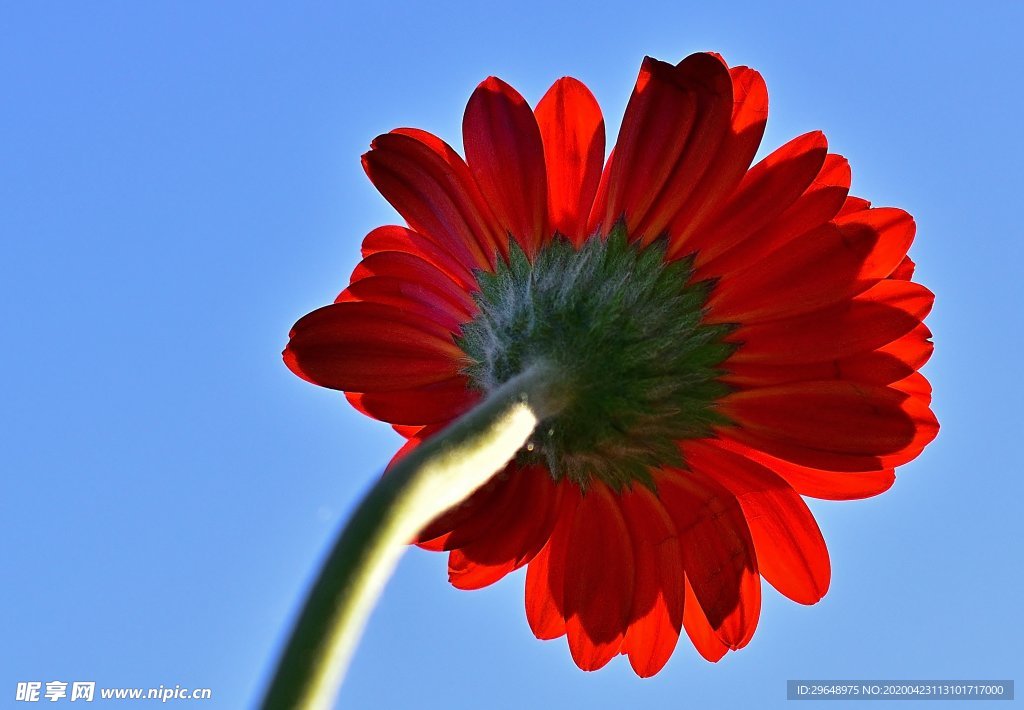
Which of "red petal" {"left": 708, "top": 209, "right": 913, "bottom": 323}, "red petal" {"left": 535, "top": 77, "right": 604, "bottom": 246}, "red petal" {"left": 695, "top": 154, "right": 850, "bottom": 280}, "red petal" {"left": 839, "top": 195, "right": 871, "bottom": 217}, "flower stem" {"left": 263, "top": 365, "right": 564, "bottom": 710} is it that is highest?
"red petal" {"left": 535, "top": 77, "right": 604, "bottom": 246}

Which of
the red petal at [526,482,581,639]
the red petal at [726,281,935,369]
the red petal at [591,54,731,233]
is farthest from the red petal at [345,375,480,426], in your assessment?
the red petal at [726,281,935,369]

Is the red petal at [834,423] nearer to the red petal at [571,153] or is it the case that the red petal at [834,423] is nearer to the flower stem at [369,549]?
the red petal at [571,153]

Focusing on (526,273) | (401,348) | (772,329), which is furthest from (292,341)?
(772,329)

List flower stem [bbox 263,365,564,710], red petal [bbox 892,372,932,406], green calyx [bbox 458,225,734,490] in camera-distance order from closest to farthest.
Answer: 1. flower stem [bbox 263,365,564,710]
2. green calyx [bbox 458,225,734,490]
3. red petal [bbox 892,372,932,406]

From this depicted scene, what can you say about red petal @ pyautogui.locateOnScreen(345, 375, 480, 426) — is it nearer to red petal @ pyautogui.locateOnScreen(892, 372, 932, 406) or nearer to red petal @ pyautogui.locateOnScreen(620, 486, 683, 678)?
red petal @ pyautogui.locateOnScreen(620, 486, 683, 678)

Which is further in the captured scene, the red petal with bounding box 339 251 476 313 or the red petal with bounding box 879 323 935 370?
the red petal with bounding box 339 251 476 313

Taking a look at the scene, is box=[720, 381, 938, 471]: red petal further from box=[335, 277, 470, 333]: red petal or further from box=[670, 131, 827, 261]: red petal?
box=[335, 277, 470, 333]: red petal

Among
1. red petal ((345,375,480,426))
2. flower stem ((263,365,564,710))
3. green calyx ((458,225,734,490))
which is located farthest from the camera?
red petal ((345,375,480,426))

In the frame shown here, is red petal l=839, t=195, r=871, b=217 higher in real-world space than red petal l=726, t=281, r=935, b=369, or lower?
higher

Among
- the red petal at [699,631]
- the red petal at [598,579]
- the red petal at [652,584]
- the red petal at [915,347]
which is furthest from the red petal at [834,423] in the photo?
the red petal at [699,631]
